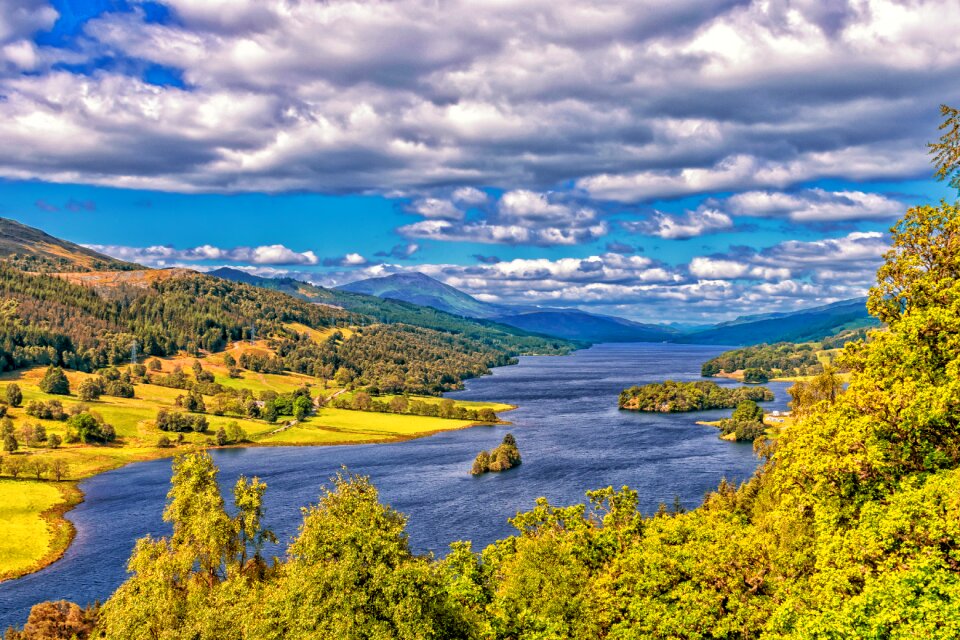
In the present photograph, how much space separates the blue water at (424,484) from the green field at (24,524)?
4793 millimetres

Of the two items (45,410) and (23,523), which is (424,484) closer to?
(23,523)

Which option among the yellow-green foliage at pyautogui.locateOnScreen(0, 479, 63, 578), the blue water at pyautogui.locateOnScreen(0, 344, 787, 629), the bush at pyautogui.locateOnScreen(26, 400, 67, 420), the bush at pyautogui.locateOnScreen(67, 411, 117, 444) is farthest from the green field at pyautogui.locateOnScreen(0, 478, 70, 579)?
the bush at pyautogui.locateOnScreen(26, 400, 67, 420)

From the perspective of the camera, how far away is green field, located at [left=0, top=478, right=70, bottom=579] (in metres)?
101

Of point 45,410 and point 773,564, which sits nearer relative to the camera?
point 773,564

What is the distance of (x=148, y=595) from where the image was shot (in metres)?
43.1

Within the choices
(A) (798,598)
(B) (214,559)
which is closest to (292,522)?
(B) (214,559)

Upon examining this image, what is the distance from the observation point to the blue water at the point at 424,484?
9819 centimetres

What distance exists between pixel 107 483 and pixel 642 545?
151m

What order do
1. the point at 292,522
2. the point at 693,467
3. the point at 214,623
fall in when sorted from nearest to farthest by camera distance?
the point at 214,623 < the point at 292,522 < the point at 693,467

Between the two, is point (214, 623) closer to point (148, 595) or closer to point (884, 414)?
point (148, 595)

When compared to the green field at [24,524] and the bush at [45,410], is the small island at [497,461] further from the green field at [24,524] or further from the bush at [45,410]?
the bush at [45,410]

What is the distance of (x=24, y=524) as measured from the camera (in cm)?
11694

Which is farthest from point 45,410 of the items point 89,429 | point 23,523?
point 23,523

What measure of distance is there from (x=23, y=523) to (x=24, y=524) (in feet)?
2.19
